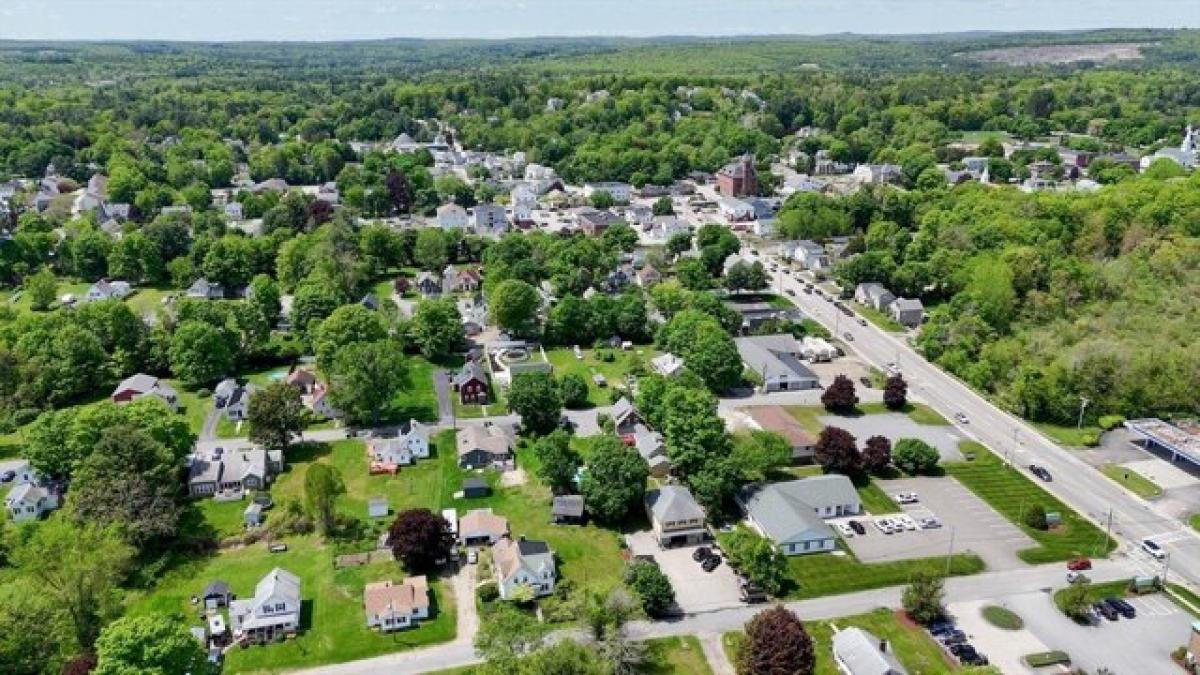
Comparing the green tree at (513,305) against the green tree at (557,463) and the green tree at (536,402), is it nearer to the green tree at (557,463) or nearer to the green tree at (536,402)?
the green tree at (536,402)

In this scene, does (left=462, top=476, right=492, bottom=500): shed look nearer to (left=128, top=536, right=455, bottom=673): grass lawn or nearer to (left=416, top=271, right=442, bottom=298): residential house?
(left=128, top=536, right=455, bottom=673): grass lawn

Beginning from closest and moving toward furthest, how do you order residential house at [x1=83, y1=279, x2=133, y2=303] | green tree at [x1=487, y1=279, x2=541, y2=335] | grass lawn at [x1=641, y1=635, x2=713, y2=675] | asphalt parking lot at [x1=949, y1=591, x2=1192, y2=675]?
grass lawn at [x1=641, y1=635, x2=713, y2=675]
asphalt parking lot at [x1=949, y1=591, x2=1192, y2=675]
green tree at [x1=487, y1=279, x2=541, y2=335]
residential house at [x1=83, y1=279, x2=133, y2=303]

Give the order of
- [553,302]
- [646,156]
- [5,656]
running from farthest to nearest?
[646,156], [553,302], [5,656]

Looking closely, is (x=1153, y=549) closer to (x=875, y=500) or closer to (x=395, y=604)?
(x=875, y=500)

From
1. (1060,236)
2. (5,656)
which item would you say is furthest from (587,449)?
(1060,236)

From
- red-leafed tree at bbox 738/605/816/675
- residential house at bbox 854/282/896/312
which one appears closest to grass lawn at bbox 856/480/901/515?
red-leafed tree at bbox 738/605/816/675

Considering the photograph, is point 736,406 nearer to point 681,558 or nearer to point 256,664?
point 681,558

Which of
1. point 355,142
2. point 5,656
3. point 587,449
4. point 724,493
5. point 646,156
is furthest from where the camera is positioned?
point 355,142
